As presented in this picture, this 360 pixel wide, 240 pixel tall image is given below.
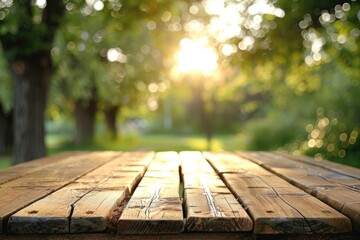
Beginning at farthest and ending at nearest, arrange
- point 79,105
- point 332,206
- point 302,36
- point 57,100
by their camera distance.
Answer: point 79,105, point 57,100, point 302,36, point 332,206

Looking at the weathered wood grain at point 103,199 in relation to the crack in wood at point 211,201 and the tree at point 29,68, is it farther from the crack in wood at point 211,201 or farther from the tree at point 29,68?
the tree at point 29,68

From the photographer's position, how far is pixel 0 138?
1733cm

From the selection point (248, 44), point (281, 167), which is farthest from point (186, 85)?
point (281, 167)

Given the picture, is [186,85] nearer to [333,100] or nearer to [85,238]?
[333,100]

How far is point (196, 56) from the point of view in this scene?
544 inches

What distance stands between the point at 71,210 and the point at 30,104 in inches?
228

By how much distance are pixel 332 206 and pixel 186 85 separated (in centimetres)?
1976

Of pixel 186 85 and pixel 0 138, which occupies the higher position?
pixel 186 85

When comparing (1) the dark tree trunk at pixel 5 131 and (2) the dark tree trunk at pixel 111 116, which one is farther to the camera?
(2) the dark tree trunk at pixel 111 116

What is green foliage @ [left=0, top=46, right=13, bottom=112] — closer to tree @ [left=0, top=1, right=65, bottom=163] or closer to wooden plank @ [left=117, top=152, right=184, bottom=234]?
tree @ [left=0, top=1, right=65, bottom=163]

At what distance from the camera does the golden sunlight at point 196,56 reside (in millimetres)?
8859

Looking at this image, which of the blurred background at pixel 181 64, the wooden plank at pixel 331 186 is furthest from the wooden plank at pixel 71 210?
the blurred background at pixel 181 64

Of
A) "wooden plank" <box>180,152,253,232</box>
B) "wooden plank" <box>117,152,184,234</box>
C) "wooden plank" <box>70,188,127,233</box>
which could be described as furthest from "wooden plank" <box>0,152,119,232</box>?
"wooden plank" <box>180,152,253,232</box>

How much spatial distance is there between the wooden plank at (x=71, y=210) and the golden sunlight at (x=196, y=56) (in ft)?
21.4
